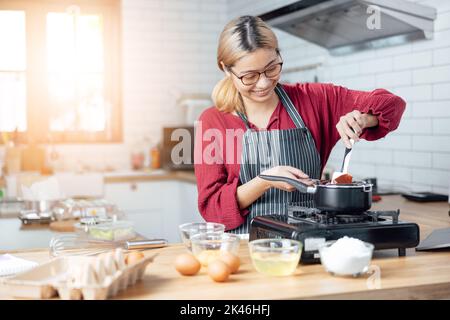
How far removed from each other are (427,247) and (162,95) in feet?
15.5

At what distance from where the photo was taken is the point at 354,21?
13.3 ft

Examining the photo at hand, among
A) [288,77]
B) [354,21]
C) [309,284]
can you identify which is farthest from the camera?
[288,77]

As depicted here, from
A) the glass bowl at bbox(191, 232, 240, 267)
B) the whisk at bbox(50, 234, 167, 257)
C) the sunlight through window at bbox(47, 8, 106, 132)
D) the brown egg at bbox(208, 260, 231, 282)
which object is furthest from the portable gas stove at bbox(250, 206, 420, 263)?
the sunlight through window at bbox(47, 8, 106, 132)

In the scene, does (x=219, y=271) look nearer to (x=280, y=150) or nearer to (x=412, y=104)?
(x=280, y=150)

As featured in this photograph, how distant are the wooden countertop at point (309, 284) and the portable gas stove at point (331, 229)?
0.19ft

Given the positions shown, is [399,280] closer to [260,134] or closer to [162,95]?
[260,134]

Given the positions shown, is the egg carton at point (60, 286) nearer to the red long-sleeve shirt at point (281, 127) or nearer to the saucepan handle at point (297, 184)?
the saucepan handle at point (297, 184)

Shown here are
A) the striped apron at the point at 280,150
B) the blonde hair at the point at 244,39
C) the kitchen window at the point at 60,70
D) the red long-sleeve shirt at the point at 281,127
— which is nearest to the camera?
the blonde hair at the point at 244,39

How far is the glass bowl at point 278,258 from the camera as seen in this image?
1.91 meters

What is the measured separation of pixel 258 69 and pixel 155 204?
3635mm

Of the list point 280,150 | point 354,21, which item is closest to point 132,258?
point 280,150

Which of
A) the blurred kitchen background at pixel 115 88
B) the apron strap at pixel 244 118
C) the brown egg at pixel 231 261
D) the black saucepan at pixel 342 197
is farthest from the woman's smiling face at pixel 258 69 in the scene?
the blurred kitchen background at pixel 115 88

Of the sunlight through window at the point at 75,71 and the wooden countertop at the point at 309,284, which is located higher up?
the sunlight through window at the point at 75,71

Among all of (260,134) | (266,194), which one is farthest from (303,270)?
(260,134)
